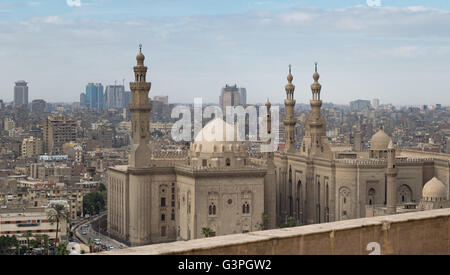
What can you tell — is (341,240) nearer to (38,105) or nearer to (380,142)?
(380,142)

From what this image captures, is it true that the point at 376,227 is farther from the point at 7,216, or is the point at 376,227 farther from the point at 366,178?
the point at 7,216

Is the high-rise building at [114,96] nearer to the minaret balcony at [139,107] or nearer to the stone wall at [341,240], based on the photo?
the minaret balcony at [139,107]

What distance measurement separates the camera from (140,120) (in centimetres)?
3594

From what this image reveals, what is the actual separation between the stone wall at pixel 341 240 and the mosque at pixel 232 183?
75.8 ft

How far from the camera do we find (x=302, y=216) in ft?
127

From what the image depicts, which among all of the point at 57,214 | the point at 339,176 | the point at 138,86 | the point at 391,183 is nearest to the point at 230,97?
the point at 57,214

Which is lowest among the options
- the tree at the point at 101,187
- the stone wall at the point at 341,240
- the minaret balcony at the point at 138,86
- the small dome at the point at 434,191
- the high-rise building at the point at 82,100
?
the tree at the point at 101,187

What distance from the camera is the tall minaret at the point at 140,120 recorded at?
117ft

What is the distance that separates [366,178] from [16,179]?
36.8m

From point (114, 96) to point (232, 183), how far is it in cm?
13549

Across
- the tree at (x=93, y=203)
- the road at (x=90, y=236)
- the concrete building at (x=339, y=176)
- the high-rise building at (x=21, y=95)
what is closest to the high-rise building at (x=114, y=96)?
the high-rise building at (x=21, y=95)

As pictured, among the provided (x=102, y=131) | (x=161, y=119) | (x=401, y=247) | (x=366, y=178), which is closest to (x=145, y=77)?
(x=366, y=178)

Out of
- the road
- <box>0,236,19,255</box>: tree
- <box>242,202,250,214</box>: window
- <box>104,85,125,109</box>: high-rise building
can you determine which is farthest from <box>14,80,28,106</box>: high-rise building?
<box>242,202,250,214</box>: window

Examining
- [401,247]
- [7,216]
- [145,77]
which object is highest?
[145,77]
